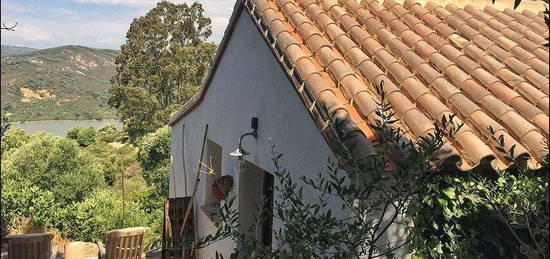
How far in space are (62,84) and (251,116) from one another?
4700cm

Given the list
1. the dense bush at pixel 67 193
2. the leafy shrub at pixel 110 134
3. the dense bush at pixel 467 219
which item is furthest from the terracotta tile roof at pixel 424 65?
the leafy shrub at pixel 110 134

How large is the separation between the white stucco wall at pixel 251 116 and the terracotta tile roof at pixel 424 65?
371 millimetres

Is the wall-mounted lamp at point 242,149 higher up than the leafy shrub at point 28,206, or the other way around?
the wall-mounted lamp at point 242,149

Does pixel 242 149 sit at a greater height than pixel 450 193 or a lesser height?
greater

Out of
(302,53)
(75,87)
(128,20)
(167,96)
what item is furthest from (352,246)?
(75,87)

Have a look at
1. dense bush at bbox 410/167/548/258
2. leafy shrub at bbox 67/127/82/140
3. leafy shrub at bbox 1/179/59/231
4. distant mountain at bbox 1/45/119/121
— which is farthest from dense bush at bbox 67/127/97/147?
dense bush at bbox 410/167/548/258

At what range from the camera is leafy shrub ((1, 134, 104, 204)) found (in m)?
18.0

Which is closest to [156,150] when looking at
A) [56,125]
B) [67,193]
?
[67,193]

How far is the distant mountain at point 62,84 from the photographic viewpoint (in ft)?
124

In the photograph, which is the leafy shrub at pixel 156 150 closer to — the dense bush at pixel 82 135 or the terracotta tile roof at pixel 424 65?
the dense bush at pixel 82 135

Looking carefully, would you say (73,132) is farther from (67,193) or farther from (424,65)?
(424,65)

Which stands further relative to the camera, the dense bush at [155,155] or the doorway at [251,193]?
the dense bush at [155,155]

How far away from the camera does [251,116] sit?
6.12 m

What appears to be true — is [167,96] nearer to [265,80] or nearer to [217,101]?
[217,101]
